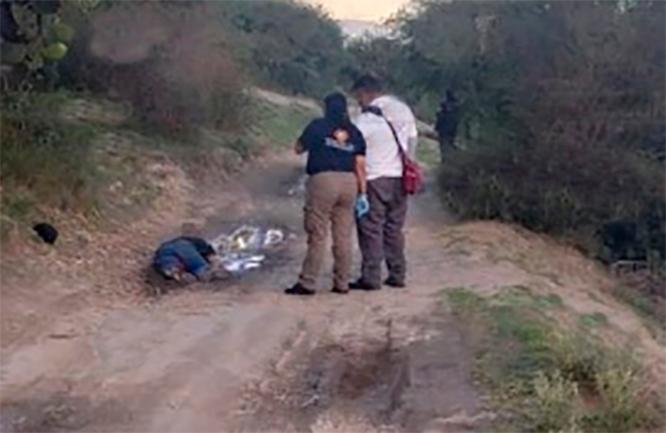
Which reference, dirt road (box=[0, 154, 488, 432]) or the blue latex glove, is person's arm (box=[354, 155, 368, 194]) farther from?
dirt road (box=[0, 154, 488, 432])

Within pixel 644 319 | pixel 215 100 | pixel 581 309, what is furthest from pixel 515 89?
pixel 215 100

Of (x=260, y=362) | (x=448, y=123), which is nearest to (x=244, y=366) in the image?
(x=260, y=362)

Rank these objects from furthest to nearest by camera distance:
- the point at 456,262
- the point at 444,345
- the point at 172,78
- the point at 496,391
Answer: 1. the point at 172,78
2. the point at 456,262
3. the point at 444,345
4. the point at 496,391

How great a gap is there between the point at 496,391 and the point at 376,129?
4233mm

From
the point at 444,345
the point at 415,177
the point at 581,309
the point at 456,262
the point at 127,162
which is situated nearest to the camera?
the point at 444,345

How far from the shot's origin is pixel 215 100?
94.1 feet

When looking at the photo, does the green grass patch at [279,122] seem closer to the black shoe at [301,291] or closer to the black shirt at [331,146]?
the black shoe at [301,291]

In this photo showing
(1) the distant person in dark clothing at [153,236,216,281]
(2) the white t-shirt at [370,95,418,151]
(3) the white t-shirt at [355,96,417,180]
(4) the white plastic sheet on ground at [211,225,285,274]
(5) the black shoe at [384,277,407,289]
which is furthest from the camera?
(4) the white plastic sheet on ground at [211,225,285,274]

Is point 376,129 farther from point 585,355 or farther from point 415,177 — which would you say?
point 585,355

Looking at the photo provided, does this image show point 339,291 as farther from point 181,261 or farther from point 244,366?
point 244,366

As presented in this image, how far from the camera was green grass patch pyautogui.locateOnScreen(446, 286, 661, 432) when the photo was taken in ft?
28.0

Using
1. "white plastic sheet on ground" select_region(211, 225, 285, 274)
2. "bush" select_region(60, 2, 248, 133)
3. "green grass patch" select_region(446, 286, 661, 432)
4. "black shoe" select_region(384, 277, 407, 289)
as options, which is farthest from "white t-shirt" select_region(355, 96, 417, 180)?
"bush" select_region(60, 2, 248, 133)

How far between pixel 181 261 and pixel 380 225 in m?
2.25

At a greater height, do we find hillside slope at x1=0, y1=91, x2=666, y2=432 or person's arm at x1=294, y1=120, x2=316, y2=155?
person's arm at x1=294, y1=120, x2=316, y2=155
